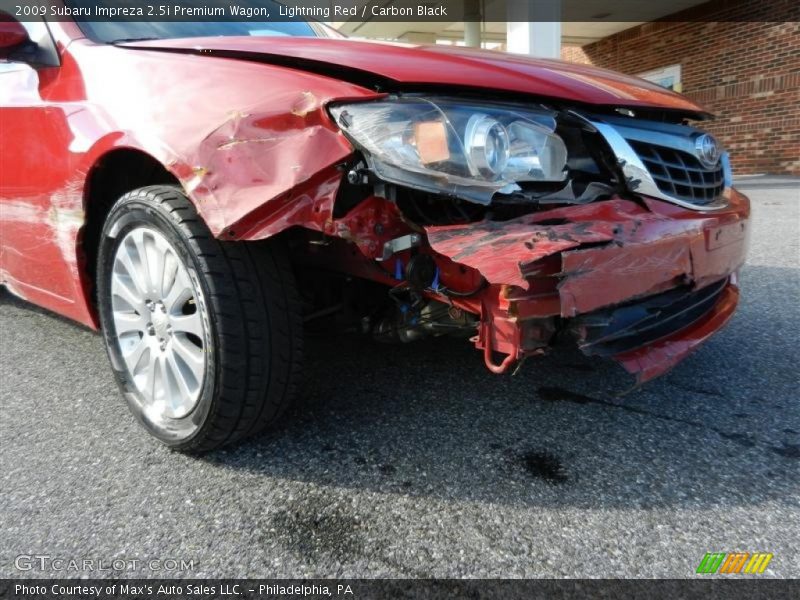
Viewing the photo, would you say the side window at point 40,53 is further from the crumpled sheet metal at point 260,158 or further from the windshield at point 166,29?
the crumpled sheet metal at point 260,158

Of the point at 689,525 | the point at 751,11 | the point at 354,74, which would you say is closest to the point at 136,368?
the point at 354,74

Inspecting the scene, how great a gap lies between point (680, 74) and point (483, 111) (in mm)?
12565

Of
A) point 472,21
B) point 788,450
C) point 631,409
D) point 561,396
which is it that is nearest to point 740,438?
point 788,450

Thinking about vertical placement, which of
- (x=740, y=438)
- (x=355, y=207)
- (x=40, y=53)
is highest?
(x=40, y=53)

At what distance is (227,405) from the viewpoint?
1852 millimetres

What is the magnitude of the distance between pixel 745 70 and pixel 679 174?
1130 cm

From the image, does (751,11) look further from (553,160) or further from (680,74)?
(553,160)

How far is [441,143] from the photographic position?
Answer: 5.11 ft

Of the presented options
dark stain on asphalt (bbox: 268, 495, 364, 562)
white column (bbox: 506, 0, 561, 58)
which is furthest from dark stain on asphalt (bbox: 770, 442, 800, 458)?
white column (bbox: 506, 0, 561, 58)

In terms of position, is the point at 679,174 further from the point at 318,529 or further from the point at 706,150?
the point at 318,529

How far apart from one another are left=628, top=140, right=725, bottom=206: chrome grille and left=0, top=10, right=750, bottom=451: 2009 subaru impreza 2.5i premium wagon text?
0.03 ft

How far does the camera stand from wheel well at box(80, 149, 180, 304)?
2137mm

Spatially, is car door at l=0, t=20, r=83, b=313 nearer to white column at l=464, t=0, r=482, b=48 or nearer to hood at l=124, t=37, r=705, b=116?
hood at l=124, t=37, r=705, b=116

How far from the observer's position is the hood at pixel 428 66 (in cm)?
167
